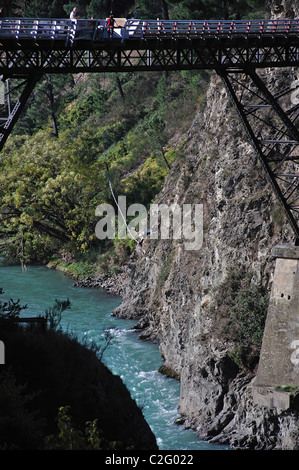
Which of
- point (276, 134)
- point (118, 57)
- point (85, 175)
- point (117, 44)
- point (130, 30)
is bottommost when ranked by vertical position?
point (276, 134)

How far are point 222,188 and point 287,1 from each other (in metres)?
9.41

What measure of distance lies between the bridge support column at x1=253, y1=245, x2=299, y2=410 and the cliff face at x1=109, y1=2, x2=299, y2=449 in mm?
718

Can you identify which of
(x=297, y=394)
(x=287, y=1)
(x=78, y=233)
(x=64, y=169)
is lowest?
(x=297, y=394)

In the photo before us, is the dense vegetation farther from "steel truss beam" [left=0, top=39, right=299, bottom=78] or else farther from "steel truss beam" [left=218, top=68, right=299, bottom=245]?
"steel truss beam" [left=0, top=39, right=299, bottom=78]

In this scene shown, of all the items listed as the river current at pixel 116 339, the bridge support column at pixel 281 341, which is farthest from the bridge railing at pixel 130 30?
the bridge support column at pixel 281 341

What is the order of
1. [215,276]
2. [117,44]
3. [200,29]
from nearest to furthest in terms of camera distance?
1. [117,44]
2. [200,29]
3. [215,276]

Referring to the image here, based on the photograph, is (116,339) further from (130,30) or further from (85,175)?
(85,175)

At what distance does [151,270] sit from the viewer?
110 feet

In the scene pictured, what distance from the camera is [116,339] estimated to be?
29.8 meters

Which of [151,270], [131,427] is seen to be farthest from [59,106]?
[131,427]

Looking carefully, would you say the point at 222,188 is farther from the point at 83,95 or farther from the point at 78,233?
the point at 83,95

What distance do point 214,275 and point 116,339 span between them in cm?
768

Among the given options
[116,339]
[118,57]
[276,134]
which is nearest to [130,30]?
[118,57]

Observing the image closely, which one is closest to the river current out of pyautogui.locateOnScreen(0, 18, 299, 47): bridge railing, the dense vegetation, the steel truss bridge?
the dense vegetation
